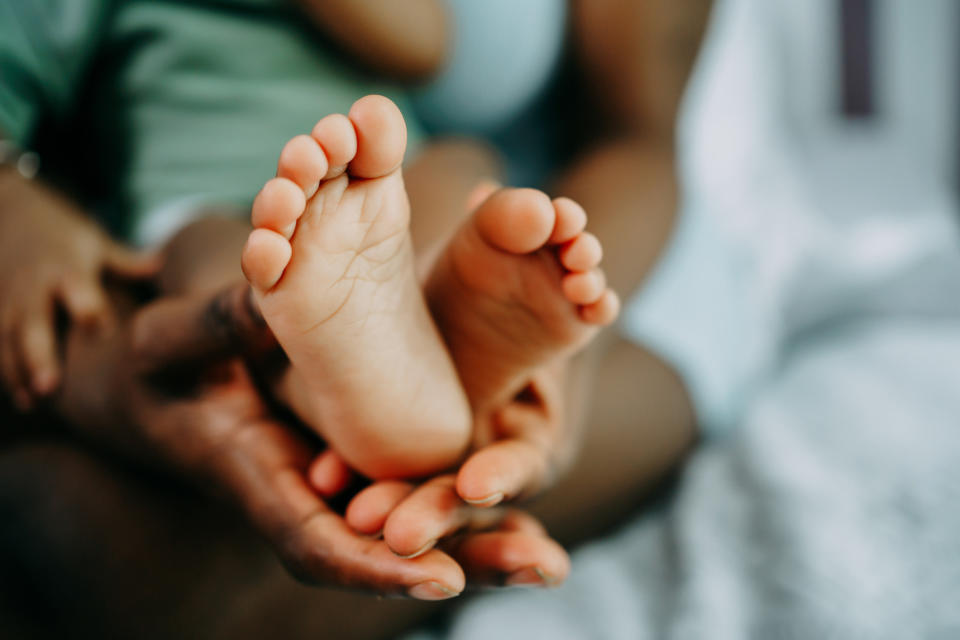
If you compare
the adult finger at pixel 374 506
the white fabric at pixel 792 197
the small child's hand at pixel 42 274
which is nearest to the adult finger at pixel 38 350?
the small child's hand at pixel 42 274

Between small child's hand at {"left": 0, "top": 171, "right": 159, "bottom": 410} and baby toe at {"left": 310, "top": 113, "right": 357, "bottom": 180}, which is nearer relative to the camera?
Result: baby toe at {"left": 310, "top": 113, "right": 357, "bottom": 180}

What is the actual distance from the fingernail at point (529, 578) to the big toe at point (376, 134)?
0.18 m

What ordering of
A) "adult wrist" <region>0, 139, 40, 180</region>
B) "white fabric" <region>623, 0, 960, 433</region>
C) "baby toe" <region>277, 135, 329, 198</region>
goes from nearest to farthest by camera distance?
"baby toe" <region>277, 135, 329, 198</region> → "adult wrist" <region>0, 139, 40, 180</region> → "white fabric" <region>623, 0, 960, 433</region>

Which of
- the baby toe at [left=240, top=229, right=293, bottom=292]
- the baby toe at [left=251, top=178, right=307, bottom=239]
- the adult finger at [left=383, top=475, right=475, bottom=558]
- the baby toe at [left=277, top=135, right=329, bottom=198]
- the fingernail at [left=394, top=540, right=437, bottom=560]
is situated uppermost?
the baby toe at [left=277, top=135, right=329, bottom=198]

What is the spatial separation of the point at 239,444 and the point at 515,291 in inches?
6.3

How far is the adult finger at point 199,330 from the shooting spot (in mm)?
304

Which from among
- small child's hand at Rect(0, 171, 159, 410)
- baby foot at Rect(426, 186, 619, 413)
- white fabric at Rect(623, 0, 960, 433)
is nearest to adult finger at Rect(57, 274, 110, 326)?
small child's hand at Rect(0, 171, 159, 410)

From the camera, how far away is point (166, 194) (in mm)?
516

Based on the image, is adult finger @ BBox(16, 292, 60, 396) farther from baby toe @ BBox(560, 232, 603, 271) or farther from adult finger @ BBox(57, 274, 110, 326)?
baby toe @ BBox(560, 232, 603, 271)

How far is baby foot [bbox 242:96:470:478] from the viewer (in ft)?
0.78

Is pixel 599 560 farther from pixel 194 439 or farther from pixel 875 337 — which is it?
pixel 875 337

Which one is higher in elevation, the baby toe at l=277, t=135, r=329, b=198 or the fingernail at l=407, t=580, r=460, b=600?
the baby toe at l=277, t=135, r=329, b=198

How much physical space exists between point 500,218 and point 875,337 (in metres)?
0.55

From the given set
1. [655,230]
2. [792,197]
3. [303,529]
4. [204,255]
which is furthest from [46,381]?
[792,197]
